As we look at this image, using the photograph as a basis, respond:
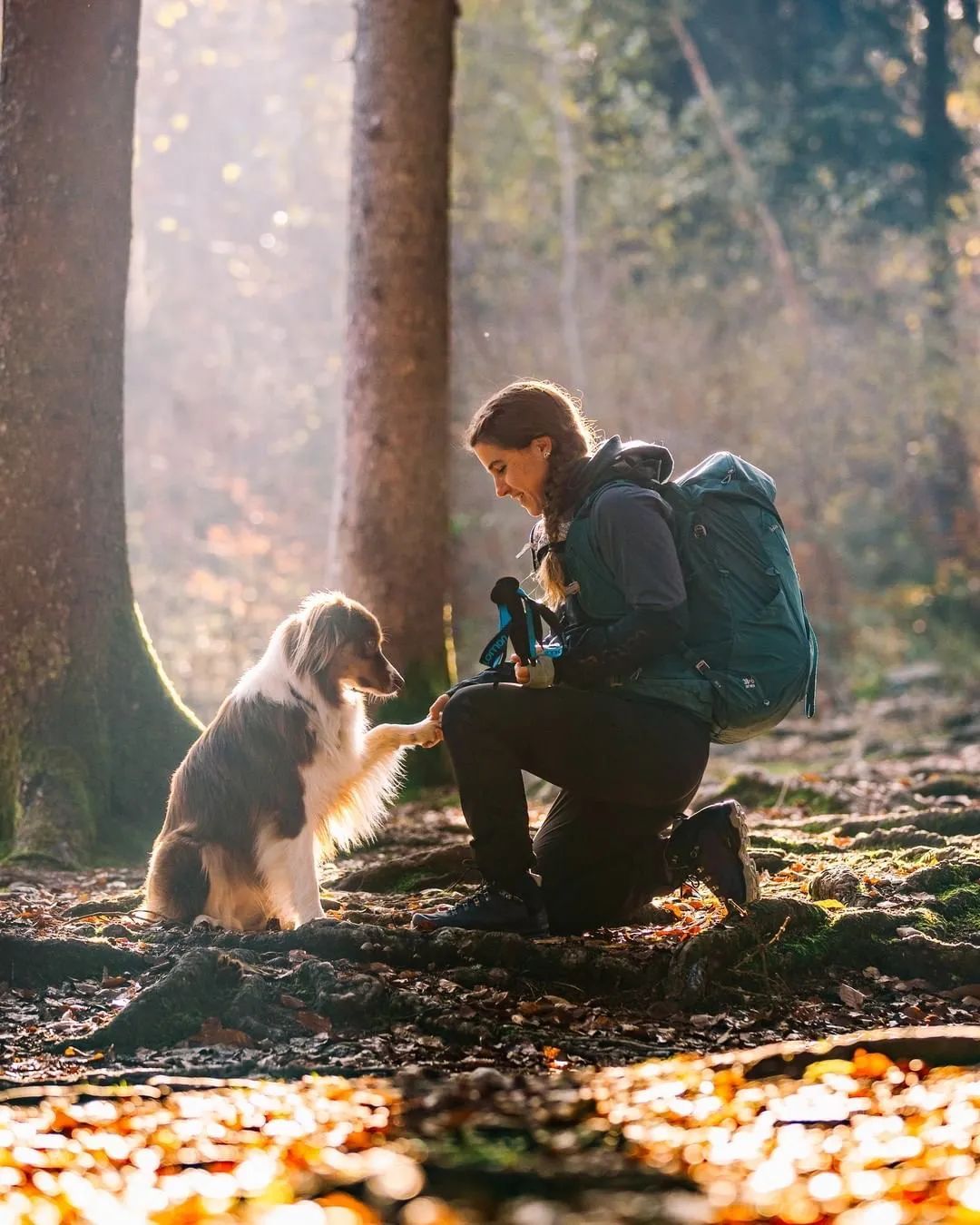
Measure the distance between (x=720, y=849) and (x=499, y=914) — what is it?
2.79 feet

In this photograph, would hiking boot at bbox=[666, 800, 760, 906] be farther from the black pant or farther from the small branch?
the small branch

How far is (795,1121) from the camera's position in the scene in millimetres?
3785

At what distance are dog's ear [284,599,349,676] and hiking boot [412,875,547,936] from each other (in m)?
1.15

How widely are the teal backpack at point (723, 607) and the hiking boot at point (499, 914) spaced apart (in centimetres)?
90

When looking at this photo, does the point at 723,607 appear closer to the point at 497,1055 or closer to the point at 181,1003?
the point at 497,1055

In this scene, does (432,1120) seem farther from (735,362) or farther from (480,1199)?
(735,362)

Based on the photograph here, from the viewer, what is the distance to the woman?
4.96 metres

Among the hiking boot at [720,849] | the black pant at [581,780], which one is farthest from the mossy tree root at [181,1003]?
the hiking boot at [720,849]

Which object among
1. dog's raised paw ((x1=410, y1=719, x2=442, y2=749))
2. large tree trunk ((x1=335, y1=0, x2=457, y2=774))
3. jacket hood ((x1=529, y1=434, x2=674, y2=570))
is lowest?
dog's raised paw ((x1=410, y1=719, x2=442, y2=749))

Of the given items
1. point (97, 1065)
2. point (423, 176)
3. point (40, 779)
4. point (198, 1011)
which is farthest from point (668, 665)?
point (423, 176)

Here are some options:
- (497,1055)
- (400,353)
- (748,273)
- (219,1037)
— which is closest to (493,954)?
(497,1055)

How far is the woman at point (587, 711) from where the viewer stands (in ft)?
16.3

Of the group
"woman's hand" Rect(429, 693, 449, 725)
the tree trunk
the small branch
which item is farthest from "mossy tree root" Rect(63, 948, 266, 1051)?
the small branch

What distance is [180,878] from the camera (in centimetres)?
569
